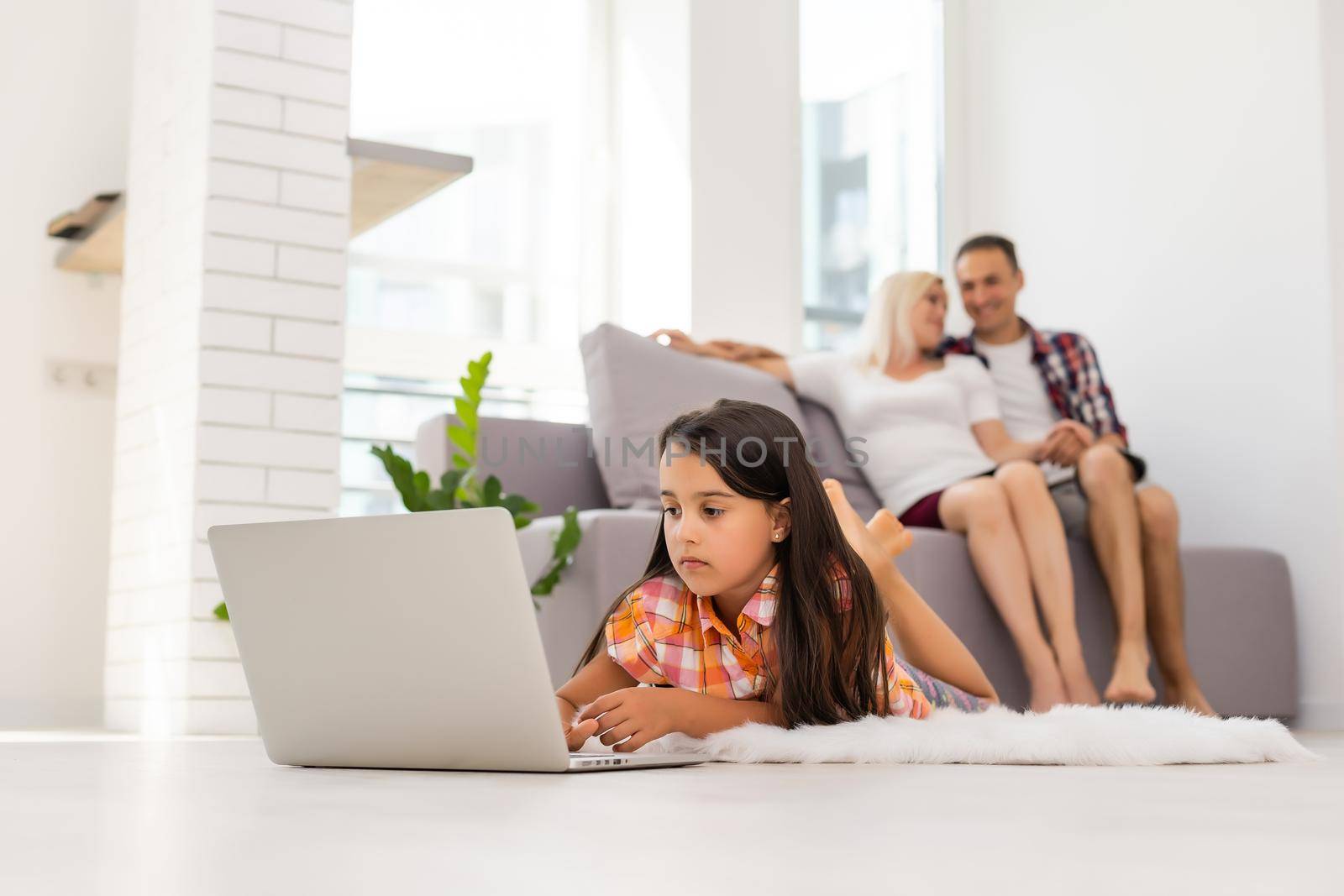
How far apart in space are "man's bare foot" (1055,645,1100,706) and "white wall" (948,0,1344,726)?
3.11 ft

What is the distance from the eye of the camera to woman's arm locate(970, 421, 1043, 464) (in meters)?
3.05

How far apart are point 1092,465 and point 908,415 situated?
0.40 m

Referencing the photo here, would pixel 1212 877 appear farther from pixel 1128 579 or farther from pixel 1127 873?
pixel 1128 579

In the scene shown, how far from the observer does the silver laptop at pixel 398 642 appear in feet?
3.76

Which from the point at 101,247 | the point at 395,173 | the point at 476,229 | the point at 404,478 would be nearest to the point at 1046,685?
the point at 404,478

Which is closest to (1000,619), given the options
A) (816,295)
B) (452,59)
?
(816,295)

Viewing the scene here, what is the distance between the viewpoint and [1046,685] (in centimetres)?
256

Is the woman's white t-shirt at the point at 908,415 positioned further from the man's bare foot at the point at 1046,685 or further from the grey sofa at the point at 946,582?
the man's bare foot at the point at 1046,685

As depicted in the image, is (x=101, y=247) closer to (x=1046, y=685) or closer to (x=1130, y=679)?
(x=1046, y=685)

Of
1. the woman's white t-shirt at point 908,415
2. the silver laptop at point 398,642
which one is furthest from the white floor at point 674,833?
the woman's white t-shirt at point 908,415

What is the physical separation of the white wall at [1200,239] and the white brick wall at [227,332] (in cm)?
211

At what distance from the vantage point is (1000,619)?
8.83ft

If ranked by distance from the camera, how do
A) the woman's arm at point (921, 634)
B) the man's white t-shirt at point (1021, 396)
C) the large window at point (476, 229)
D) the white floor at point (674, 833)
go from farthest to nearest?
1. the large window at point (476, 229)
2. the man's white t-shirt at point (1021, 396)
3. the woman's arm at point (921, 634)
4. the white floor at point (674, 833)

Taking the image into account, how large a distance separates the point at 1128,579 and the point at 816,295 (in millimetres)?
1794
